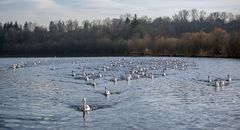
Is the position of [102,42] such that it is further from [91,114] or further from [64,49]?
[91,114]

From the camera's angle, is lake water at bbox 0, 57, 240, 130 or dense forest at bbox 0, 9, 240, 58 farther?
dense forest at bbox 0, 9, 240, 58

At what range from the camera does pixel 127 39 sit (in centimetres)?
15200

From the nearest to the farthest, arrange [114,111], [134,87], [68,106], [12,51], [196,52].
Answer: [114,111], [68,106], [134,87], [196,52], [12,51]

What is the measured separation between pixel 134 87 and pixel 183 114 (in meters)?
14.6

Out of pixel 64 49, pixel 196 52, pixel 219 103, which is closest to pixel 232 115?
pixel 219 103

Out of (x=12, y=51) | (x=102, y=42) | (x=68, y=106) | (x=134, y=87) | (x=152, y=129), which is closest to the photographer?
(x=152, y=129)

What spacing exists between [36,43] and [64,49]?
13.2 metres

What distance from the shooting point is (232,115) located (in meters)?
22.9

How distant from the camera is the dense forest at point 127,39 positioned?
10038cm

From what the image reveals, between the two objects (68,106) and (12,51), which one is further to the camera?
(12,51)

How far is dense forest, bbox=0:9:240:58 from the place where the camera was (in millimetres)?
100375

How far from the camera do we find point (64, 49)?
14825cm

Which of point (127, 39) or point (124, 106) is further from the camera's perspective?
point (127, 39)

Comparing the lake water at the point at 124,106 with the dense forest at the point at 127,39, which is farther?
the dense forest at the point at 127,39
